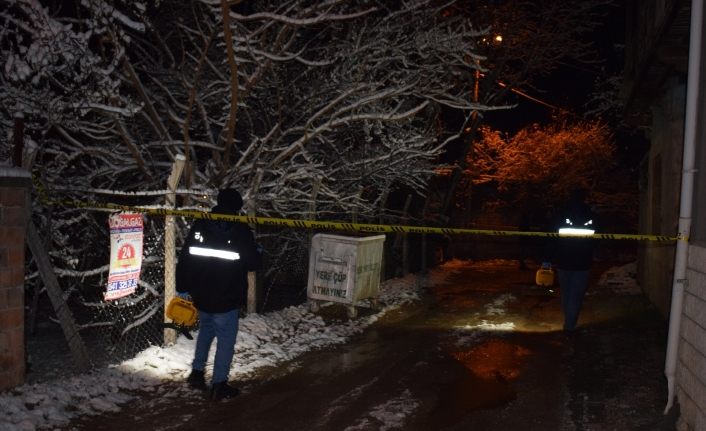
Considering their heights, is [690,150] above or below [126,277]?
above

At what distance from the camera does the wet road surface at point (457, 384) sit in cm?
571

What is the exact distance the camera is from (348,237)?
10602 millimetres

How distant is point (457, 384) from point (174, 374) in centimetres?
283

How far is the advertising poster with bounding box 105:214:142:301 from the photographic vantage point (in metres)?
6.71

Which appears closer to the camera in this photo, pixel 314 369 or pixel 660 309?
pixel 314 369

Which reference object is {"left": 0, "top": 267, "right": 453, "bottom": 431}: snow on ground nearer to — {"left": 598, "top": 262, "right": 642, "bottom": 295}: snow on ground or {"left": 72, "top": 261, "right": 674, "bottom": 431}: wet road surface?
{"left": 72, "top": 261, "right": 674, "bottom": 431}: wet road surface

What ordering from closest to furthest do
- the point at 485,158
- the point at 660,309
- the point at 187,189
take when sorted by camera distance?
the point at 187,189 < the point at 660,309 < the point at 485,158

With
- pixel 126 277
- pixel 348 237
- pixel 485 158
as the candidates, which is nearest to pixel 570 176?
pixel 485 158

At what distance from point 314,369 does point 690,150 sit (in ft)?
14.0

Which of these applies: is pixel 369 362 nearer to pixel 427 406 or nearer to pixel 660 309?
pixel 427 406

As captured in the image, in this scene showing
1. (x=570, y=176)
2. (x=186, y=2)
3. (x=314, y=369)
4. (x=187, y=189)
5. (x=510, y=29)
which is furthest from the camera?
(x=570, y=176)

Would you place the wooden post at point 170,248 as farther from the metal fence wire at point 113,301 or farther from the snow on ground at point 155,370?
the snow on ground at point 155,370

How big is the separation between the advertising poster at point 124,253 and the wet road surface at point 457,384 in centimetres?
118

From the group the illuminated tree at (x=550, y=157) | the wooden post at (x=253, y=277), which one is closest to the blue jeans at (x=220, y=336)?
the wooden post at (x=253, y=277)
